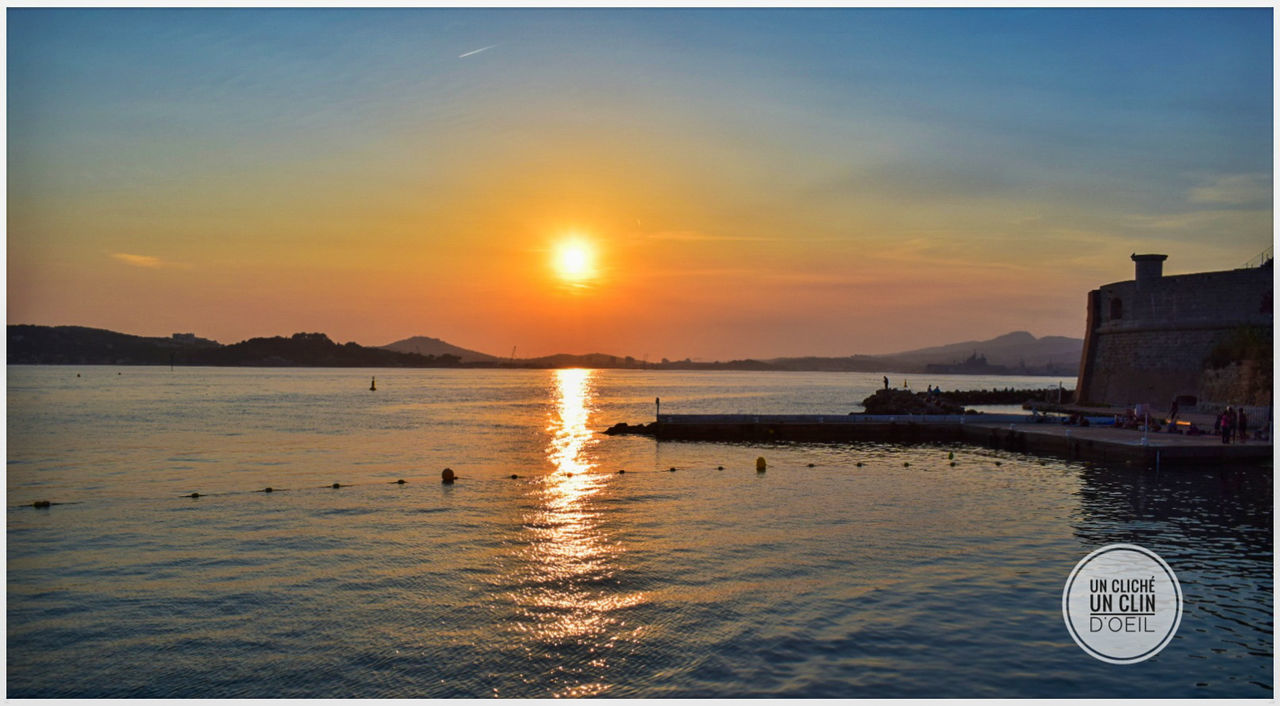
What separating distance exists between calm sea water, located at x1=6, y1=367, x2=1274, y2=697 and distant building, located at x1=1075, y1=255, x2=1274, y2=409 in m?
14.8

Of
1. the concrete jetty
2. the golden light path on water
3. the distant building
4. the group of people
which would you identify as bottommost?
the golden light path on water

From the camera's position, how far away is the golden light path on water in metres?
12.1

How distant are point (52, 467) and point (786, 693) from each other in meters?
34.0

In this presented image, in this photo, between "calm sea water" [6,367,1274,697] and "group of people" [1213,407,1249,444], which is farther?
"group of people" [1213,407,1249,444]

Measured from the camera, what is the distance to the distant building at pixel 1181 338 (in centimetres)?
4116

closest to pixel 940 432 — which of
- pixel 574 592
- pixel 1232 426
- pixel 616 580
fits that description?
pixel 1232 426

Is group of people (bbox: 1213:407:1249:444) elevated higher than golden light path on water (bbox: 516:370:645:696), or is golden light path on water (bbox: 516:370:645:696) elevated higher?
group of people (bbox: 1213:407:1249:444)

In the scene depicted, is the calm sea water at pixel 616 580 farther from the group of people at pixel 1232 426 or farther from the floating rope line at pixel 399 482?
the group of people at pixel 1232 426

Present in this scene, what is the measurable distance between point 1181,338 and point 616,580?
136ft

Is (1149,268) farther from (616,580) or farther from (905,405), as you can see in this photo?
(616,580)

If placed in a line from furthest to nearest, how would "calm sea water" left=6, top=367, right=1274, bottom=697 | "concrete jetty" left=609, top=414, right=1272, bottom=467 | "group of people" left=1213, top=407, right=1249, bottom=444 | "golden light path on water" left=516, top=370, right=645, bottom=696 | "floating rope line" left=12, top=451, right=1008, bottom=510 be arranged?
"concrete jetty" left=609, top=414, right=1272, bottom=467 < "group of people" left=1213, top=407, right=1249, bottom=444 < "floating rope line" left=12, top=451, right=1008, bottom=510 < "golden light path on water" left=516, top=370, right=645, bottom=696 < "calm sea water" left=6, top=367, right=1274, bottom=697

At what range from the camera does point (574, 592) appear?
15.4m

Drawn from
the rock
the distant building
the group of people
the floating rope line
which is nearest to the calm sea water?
the floating rope line

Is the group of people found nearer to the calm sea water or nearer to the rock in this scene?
the calm sea water
